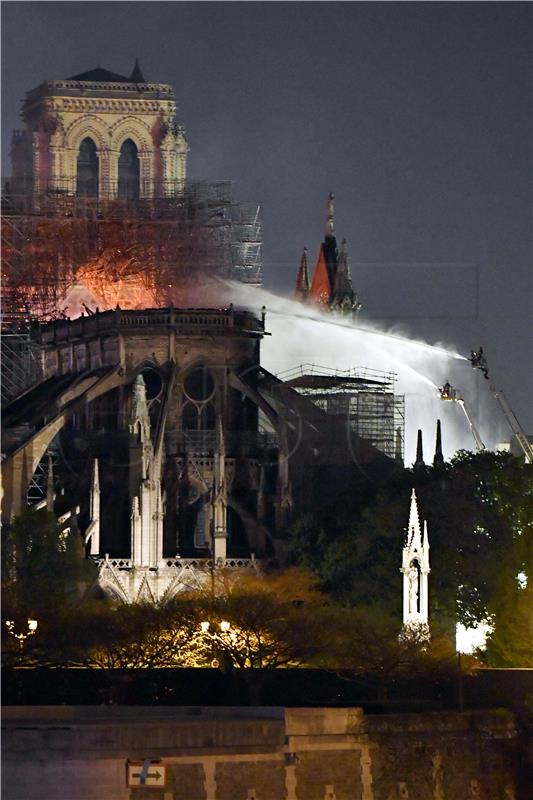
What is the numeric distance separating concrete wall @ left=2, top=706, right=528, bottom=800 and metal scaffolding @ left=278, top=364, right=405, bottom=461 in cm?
4058

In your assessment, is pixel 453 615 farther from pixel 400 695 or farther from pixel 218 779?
pixel 218 779

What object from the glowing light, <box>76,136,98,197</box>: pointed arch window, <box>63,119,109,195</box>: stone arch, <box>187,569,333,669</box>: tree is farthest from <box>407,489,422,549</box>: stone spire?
<box>76,136,98,197</box>: pointed arch window

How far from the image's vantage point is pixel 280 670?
9394 centimetres

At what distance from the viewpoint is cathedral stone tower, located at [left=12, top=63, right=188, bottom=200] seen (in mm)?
150500

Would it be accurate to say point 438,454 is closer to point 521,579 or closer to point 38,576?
point 521,579

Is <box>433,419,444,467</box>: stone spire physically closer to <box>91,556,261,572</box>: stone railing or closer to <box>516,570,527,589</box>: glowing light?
<box>91,556,261,572</box>: stone railing

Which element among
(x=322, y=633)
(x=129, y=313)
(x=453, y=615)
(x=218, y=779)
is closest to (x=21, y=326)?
(x=129, y=313)

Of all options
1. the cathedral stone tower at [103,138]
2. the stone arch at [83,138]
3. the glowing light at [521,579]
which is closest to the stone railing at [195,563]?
the glowing light at [521,579]

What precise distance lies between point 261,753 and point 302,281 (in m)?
76.7

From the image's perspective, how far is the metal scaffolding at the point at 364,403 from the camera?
133m

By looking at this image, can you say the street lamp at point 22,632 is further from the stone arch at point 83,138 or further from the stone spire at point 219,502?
the stone arch at point 83,138

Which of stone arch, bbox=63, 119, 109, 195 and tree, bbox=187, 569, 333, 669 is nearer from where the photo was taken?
→ tree, bbox=187, 569, 333, 669

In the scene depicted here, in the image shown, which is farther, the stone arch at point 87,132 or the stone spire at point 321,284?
the stone spire at point 321,284

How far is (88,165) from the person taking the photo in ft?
502
